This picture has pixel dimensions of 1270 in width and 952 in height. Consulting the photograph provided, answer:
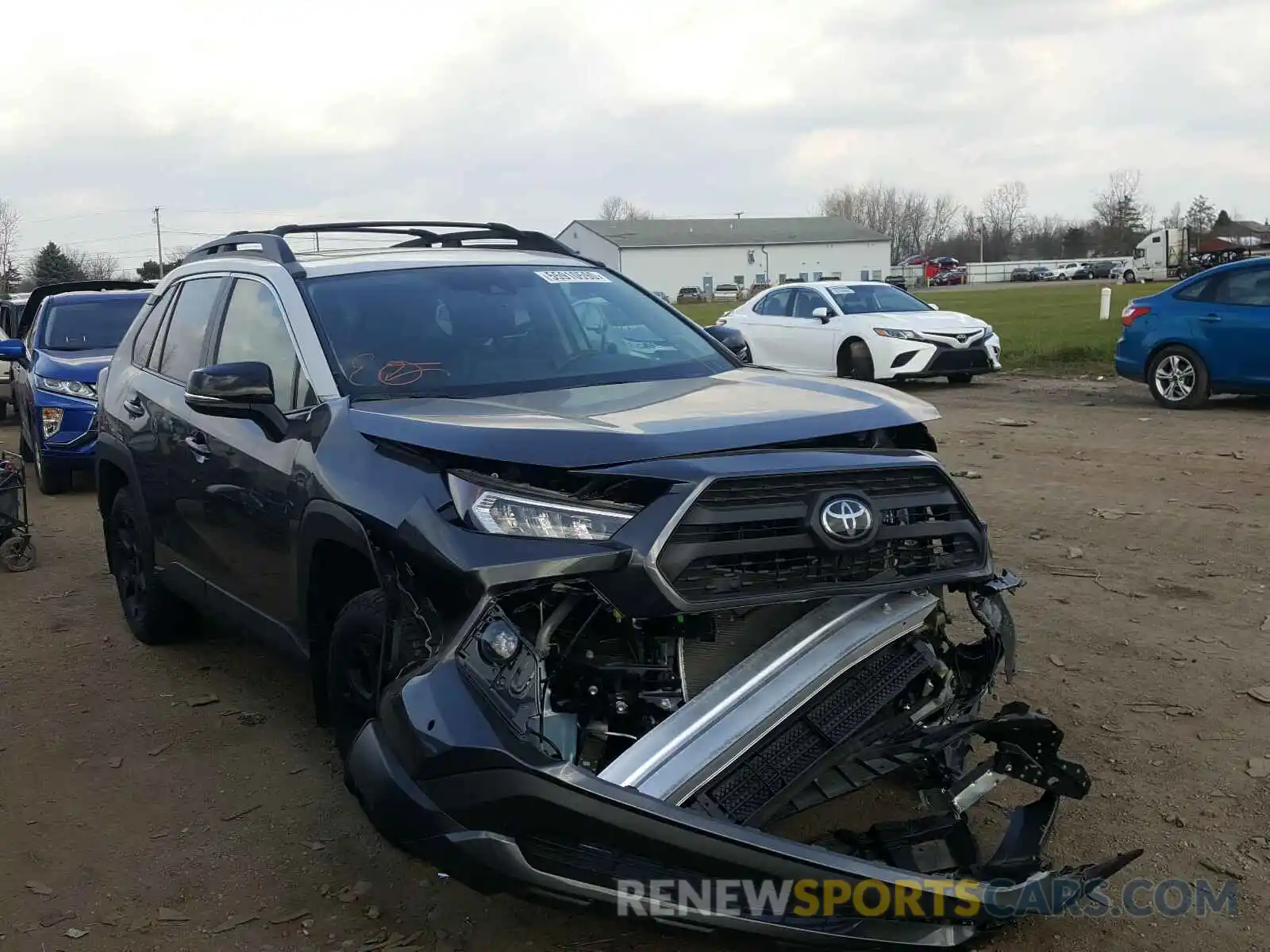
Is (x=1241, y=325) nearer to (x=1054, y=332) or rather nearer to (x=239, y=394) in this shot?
(x=239, y=394)

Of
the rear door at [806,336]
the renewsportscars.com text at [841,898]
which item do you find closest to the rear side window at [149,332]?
the renewsportscars.com text at [841,898]

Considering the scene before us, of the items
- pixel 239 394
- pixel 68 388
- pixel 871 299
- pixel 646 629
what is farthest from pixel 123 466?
pixel 871 299

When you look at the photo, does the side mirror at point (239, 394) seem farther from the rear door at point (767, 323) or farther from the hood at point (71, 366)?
the rear door at point (767, 323)

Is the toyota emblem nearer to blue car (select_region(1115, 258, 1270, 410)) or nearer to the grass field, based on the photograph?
blue car (select_region(1115, 258, 1270, 410))

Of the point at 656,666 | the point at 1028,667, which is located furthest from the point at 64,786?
the point at 1028,667

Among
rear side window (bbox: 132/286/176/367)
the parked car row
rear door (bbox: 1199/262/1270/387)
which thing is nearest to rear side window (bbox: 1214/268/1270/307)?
rear door (bbox: 1199/262/1270/387)

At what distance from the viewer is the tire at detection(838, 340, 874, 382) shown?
16.6m

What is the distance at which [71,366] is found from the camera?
11086 millimetres

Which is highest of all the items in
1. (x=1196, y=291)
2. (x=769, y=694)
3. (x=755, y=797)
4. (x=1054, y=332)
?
(x=1196, y=291)

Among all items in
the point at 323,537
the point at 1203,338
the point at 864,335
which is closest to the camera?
the point at 323,537

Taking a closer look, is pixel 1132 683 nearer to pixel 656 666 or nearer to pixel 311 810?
pixel 656 666

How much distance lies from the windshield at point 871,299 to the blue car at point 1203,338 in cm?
389

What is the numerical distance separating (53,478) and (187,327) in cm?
659

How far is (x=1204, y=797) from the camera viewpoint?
13.0 feet
